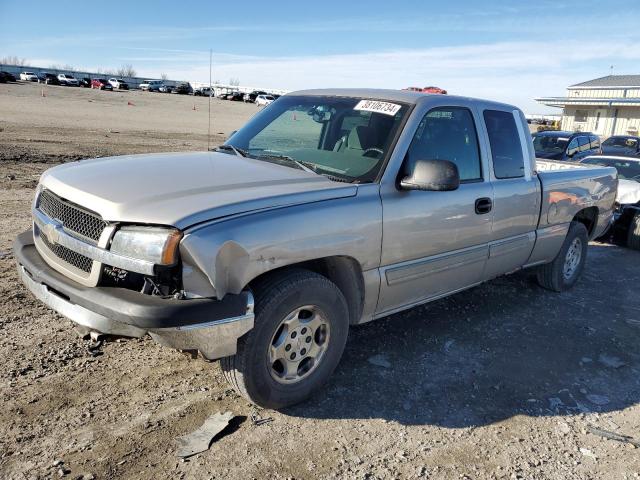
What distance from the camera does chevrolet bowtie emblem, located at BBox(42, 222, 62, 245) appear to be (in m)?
3.14

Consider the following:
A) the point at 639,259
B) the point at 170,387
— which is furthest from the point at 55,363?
the point at 639,259

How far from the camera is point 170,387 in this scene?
3.61 m

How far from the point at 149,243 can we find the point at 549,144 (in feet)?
43.0

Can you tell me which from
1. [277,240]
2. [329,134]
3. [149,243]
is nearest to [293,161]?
[329,134]

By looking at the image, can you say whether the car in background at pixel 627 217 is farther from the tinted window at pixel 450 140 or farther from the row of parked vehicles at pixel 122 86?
the row of parked vehicles at pixel 122 86

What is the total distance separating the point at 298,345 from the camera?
3.37 meters

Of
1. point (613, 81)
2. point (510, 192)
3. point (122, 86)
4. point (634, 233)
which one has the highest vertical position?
point (613, 81)

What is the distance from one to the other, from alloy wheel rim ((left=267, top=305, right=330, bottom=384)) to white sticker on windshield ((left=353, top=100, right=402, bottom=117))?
1561 mm

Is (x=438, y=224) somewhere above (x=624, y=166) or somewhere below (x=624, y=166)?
below

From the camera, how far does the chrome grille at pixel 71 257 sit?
3020mm

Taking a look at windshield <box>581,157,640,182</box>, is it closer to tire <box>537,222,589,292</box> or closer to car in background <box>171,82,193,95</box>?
tire <box>537,222,589,292</box>

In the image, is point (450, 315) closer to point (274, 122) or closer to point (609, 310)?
point (609, 310)

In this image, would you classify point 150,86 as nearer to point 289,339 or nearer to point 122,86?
point 122,86

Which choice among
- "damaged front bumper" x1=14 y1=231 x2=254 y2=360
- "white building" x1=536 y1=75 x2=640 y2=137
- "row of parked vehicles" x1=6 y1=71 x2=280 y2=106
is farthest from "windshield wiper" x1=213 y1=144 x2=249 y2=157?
"row of parked vehicles" x1=6 y1=71 x2=280 y2=106
